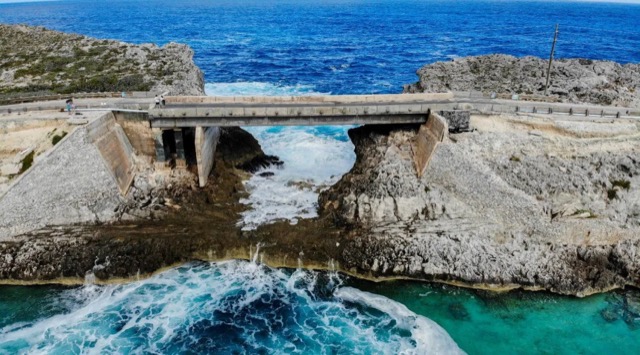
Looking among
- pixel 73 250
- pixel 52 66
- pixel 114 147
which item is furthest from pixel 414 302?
pixel 52 66

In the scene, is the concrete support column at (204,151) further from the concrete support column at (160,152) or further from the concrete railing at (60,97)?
the concrete railing at (60,97)

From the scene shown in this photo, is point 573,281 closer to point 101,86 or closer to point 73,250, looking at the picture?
point 73,250

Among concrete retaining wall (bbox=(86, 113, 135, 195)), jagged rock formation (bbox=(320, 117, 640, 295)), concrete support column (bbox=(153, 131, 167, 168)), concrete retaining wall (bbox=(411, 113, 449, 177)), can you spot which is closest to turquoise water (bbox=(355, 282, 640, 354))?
jagged rock formation (bbox=(320, 117, 640, 295))

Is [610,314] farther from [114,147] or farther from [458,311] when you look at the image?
[114,147]

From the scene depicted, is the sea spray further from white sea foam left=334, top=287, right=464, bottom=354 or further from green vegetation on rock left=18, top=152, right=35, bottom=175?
green vegetation on rock left=18, top=152, right=35, bottom=175

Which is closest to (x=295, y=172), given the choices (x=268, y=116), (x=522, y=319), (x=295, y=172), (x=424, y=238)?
(x=295, y=172)
